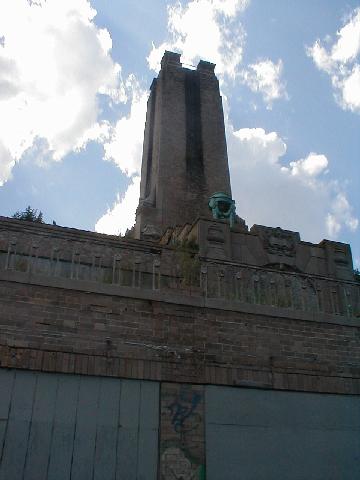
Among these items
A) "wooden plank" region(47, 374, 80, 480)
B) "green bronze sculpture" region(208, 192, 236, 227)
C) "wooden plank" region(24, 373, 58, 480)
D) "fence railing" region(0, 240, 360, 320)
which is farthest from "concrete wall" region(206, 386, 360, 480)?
"green bronze sculpture" region(208, 192, 236, 227)

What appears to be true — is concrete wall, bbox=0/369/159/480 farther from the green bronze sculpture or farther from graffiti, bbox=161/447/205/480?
the green bronze sculpture

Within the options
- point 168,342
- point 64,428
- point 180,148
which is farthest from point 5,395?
point 180,148

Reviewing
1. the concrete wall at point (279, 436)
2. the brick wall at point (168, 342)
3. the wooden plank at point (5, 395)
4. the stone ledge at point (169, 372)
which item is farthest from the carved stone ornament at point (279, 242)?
the wooden plank at point (5, 395)

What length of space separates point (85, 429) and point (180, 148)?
14.4 metres

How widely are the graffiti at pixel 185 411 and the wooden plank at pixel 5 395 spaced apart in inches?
105

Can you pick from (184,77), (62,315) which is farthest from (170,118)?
(62,315)

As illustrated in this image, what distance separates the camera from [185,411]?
904 centimetres

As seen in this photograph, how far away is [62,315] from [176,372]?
2.28 m

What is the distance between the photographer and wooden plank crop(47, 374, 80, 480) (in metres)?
8.03

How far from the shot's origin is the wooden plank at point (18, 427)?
7793mm

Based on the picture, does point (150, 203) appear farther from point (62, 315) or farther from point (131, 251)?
point (62, 315)

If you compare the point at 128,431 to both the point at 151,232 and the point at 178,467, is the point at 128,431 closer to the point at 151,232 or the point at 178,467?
the point at 178,467

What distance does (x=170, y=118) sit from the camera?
2166cm

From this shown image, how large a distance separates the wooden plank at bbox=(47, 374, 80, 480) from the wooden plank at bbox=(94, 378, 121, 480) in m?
0.43
